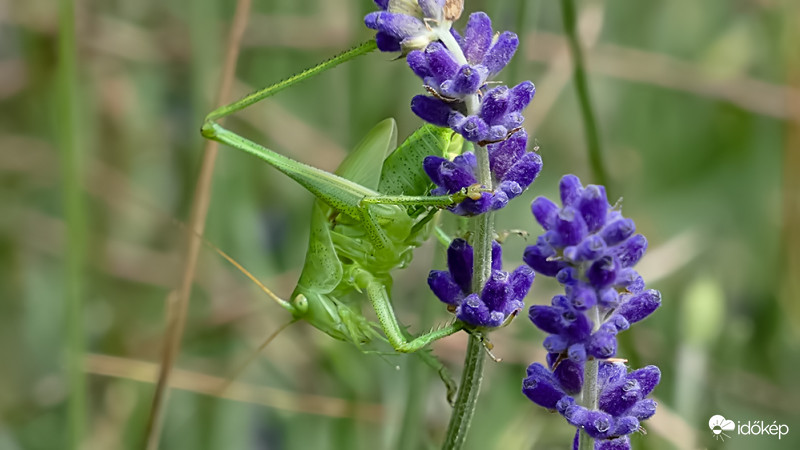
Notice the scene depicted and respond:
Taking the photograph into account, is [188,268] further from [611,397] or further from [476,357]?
[611,397]

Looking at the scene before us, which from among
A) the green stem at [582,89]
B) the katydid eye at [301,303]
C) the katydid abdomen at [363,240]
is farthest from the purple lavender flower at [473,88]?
the katydid eye at [301,303]

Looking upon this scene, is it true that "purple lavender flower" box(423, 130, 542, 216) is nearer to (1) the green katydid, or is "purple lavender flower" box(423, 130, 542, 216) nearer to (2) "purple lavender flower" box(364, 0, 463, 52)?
(2) "purple lavender flower" box(364, 0, 463, 52)

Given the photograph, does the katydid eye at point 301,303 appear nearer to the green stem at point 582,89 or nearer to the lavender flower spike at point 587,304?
the green stem at point 582,89

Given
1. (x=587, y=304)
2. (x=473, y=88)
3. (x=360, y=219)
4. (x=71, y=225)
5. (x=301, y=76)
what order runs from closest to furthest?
(x=587, y=304), (x=473, y=88), (x=301, y=76), (x=71, y=225), (x=360, y=219)

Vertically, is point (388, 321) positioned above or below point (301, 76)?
below

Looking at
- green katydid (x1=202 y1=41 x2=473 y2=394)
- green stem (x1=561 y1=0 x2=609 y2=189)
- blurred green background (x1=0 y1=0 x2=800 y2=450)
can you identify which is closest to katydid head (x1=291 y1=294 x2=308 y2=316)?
green katydid (x1=202 y1=41 x2=473 y2=394)

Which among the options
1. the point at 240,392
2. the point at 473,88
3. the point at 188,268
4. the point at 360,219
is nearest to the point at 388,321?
the point at 360,219
